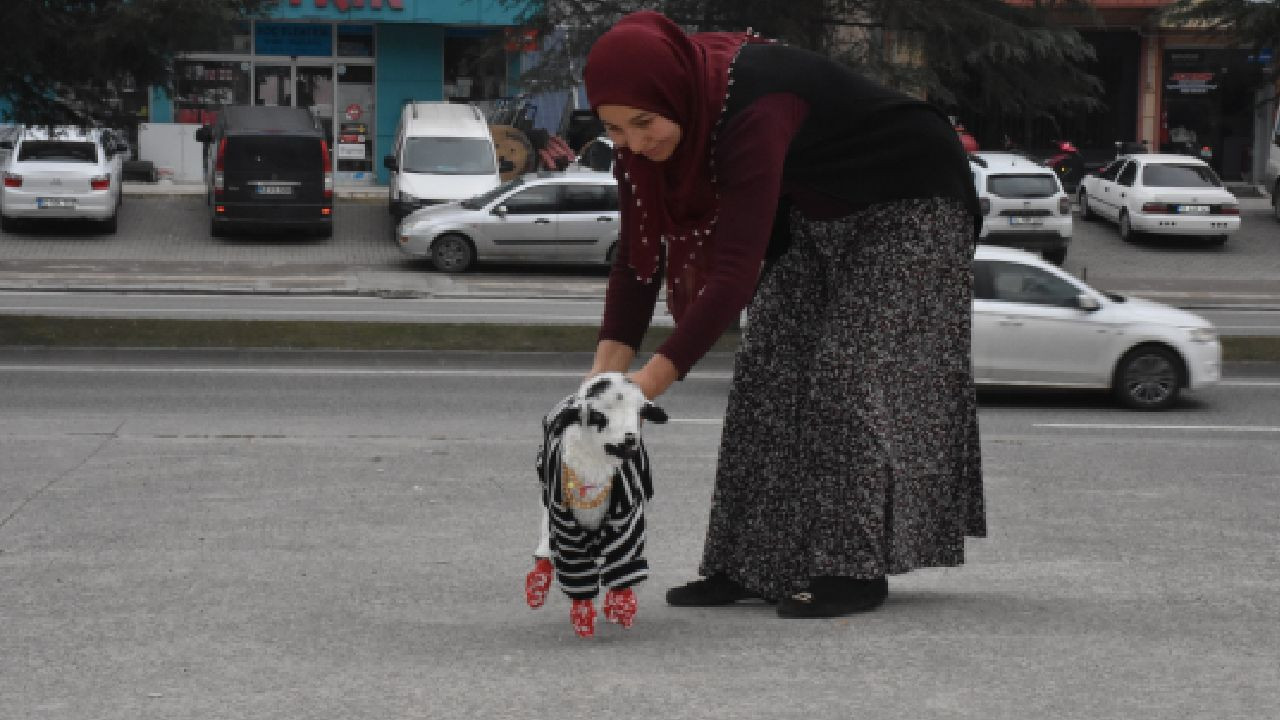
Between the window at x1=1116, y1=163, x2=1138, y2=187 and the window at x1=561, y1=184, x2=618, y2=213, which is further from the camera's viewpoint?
the window at x1=1116, y1=163, x2=1138, y2=187

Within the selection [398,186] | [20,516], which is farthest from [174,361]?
[398,186]

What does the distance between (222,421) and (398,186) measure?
18383 millimetres

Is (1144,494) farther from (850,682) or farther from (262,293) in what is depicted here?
(262,293)

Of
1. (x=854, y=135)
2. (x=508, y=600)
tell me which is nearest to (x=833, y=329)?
(x=854, y=135)

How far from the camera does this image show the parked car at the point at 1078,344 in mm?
14852

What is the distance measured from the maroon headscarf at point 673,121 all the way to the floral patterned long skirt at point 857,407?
0.37 metres

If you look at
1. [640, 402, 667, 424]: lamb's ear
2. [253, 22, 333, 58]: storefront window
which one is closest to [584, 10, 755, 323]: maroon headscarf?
[640, 402, 667, 424]: lamb's ear

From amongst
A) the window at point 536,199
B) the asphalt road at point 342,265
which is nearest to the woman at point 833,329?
the asphalt road at point 342,265

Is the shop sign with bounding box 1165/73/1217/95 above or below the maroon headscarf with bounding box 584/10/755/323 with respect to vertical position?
above

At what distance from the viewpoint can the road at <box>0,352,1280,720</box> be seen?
4434mm

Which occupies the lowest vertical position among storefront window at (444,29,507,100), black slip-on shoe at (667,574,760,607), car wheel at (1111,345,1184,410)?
car wheel at (1111,345,1184,410)

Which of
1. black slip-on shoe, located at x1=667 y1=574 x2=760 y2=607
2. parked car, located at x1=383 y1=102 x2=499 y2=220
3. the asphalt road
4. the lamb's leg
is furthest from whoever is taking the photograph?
parked car, located at x1=383 y1=102 x2=499 y2=220

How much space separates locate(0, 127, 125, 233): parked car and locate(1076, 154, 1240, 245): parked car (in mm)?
17201

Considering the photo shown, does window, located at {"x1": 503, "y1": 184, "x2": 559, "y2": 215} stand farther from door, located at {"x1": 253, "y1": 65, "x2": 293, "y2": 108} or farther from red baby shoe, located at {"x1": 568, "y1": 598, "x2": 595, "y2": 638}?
red baby shoe, located at {"x1": 568, "y1": 598, "x2": 595, "y2": 638}
